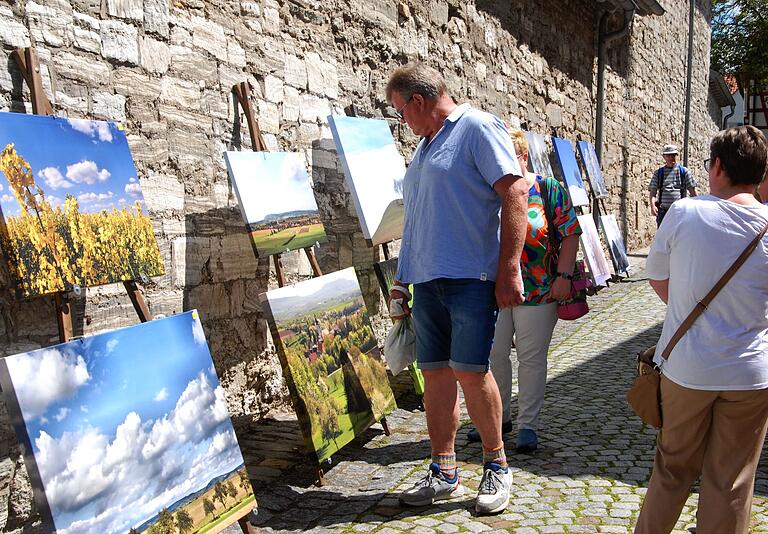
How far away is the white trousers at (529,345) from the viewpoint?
3711 millimetres

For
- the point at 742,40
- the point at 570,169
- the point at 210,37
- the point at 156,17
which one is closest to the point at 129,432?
the point at 156,17

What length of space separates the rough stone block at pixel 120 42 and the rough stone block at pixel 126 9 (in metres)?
0.04

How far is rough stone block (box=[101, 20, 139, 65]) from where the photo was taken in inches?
133

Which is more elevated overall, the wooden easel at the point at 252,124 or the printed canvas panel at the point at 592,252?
the wooden easel at the point at 252,124

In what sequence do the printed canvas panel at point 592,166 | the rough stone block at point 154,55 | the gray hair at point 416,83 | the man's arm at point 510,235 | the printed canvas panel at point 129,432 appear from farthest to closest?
the printed canvas panel at point 592,166
the rough stone block at point 154,55
the gray hair at point 416,83
the man's arm at point 510,235
the printed canvas panel at point 129,432

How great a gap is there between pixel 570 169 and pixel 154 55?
640cm

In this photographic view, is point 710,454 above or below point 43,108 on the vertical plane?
below

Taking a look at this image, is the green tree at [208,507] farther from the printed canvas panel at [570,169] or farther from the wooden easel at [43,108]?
the printed canvas panel at [570,169]

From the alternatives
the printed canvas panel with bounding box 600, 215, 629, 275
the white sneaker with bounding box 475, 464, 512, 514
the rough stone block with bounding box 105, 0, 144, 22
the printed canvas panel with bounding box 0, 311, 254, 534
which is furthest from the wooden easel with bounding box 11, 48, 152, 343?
the printed canvas panel with bounding box 600, 215, 629, 275

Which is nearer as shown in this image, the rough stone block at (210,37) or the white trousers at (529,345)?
the white trousers at (529,345)

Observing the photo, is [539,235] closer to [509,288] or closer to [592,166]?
[509,288]

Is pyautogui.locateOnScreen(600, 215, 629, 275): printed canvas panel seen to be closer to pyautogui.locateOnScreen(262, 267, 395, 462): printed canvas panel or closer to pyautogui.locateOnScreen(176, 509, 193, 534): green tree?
pyautogui.locateOnScreen(262, 267, 395, 462): printed canvas panel

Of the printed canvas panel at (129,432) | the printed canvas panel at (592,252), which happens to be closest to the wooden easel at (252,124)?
the printed canvas panel at (129,432)

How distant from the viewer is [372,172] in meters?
4.69
